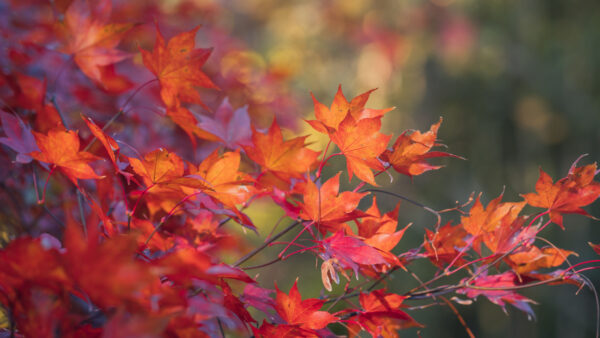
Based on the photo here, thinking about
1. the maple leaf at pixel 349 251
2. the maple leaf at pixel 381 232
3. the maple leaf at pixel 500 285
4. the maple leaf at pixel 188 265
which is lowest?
the maple leaf at pixel 500 285

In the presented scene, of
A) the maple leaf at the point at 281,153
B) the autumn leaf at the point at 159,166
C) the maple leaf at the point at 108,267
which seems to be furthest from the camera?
the maple leaf at the point at 281,153

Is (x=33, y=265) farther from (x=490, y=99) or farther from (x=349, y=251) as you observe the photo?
(x=490, y=99)

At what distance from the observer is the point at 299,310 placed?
0.43m

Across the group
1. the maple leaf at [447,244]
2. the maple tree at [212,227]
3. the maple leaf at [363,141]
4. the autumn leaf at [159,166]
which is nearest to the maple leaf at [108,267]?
the maple tree at [212,227]

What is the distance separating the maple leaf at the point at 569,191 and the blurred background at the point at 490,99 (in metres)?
1.85

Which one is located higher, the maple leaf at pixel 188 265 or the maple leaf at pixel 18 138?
the maple leaf at pixel 18 138

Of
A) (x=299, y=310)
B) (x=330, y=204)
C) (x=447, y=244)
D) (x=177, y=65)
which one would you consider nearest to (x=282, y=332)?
(x=299, y=310)

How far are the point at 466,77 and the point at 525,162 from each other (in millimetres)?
726

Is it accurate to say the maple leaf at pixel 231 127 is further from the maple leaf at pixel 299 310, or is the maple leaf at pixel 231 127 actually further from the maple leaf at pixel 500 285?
the maple leaf at pixel 500 285

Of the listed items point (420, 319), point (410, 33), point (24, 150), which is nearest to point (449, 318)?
point (420, 319)

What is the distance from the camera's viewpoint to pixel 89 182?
0.78 meters

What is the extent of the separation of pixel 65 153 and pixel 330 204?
0.28m

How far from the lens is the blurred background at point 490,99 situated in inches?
94.3

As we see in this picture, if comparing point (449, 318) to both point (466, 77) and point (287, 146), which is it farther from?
point (287, 146)
